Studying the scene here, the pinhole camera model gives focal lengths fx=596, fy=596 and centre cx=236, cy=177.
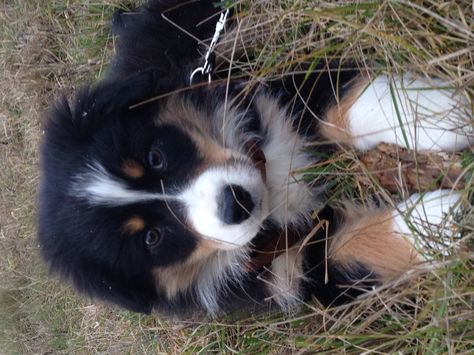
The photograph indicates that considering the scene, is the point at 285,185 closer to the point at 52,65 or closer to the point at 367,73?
the point at 367,73

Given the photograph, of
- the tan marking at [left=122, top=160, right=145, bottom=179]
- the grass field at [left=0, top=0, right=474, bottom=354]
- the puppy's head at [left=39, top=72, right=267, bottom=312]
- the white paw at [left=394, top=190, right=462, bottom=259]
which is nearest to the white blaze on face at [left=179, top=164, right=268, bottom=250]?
the puppy's head at [left=39, top=72, right=267, bottom=312]

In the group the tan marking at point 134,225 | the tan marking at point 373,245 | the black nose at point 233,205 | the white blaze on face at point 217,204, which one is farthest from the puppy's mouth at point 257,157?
the tan marking at point 134,225

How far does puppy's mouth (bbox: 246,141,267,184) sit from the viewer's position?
9.09ft

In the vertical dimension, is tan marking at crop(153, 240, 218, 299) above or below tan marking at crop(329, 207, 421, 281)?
below

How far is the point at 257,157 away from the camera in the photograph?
2.87m

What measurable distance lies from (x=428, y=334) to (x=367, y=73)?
103cm

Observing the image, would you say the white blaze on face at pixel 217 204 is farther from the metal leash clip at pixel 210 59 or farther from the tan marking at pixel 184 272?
the metal leash clip at pixel 210 59

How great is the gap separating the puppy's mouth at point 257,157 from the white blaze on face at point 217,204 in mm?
120

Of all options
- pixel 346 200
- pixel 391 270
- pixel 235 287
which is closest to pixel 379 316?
pixel 391 270

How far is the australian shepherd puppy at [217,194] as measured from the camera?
254cm

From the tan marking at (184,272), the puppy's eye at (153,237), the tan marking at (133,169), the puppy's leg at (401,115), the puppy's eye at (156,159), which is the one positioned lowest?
the tan marking at (184,272)

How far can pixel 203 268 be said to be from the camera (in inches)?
118

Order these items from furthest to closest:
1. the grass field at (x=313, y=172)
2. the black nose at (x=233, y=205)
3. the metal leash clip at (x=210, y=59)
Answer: the metal leash clip at (x=210, y=59), the black nose at (x=233, y=205), the grass field at (x=313, y=172)

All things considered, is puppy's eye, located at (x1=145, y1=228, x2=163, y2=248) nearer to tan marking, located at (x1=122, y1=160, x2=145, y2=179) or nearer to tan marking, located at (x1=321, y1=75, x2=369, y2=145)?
tan marking, located at (x1=122, y1=160, x2=145, y2=179)
